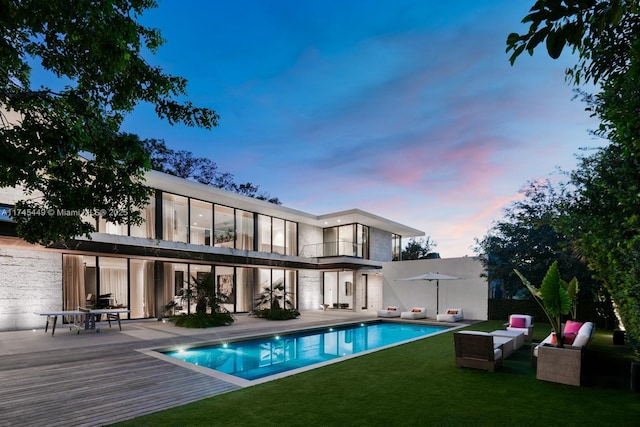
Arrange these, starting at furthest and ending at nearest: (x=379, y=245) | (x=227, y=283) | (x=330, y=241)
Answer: (x=379, y=245) < (x=330, y=241) < (x=227, y=283)

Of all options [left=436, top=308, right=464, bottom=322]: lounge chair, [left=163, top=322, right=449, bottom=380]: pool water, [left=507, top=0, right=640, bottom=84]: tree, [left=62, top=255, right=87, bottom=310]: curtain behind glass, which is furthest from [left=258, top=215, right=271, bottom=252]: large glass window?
[left=507, top=0, right=640, bottom=84]: tree

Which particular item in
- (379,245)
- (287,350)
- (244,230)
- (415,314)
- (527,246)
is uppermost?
(244,230)

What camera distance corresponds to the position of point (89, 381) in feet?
21.3

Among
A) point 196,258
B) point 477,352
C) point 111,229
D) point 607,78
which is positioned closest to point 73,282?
point 111,229

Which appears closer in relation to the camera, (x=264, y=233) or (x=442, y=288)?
(x=442, y=288)

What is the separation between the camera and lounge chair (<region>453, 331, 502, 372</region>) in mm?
7449

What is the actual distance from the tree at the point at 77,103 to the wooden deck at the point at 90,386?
234 cm

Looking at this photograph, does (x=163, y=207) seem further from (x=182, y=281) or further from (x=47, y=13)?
(x=47, y=13)

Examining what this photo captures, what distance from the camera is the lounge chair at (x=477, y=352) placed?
745 centimetres

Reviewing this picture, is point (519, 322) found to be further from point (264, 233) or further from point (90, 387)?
point (264, 233)

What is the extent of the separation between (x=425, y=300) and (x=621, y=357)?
1213 cm

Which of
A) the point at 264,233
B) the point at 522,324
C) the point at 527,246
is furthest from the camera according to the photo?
the point at 264,233

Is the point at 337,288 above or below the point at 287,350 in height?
below

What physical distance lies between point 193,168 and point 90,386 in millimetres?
29606
